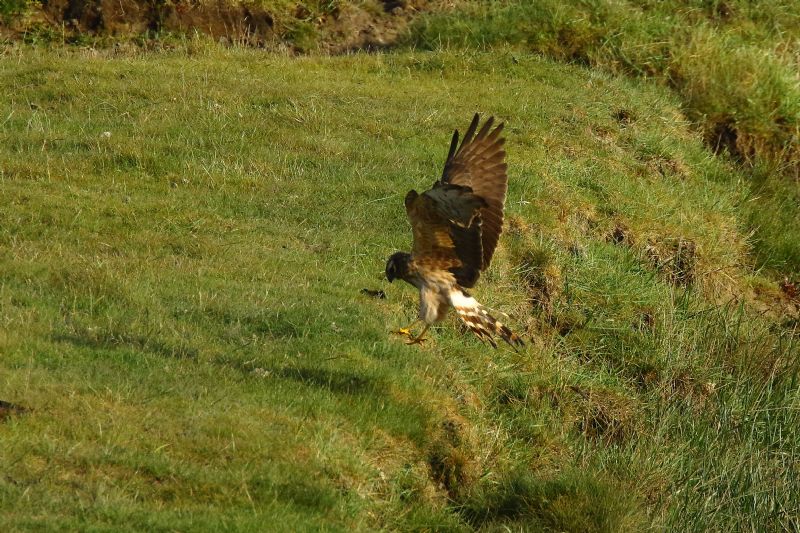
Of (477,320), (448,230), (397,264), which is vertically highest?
(448,230)

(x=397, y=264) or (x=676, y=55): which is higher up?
(x=397, y=264)

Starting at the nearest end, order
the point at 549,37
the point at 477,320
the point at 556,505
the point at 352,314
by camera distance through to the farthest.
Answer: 1. the point at 556,505
2. the point at 477,320
3. the point at 352,314
4. the point at 549,37

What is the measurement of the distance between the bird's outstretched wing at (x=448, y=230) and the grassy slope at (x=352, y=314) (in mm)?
723

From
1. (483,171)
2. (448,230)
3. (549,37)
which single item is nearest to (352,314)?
(448,230)

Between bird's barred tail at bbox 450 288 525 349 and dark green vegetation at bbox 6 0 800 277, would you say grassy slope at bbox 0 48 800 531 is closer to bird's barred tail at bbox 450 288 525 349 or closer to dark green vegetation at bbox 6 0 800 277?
bird's barred tail at bbox 450 288 525 349

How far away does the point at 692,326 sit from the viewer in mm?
11812

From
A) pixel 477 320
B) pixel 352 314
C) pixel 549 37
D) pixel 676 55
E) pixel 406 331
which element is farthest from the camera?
pixel 676 55

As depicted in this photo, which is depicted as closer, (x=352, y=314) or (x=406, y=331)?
(x=406, y=331)

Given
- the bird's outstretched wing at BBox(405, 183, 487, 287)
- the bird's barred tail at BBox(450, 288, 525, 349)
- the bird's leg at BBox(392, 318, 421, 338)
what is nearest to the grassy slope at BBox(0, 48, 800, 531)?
the bird's leg at BBox(392, 318, 421, 338)

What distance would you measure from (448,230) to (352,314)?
115 cm

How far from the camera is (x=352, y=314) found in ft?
30.8

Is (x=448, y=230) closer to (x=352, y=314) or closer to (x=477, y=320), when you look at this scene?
(x=477, y=320)

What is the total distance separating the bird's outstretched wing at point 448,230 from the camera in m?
8.35

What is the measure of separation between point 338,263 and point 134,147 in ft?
9.57
